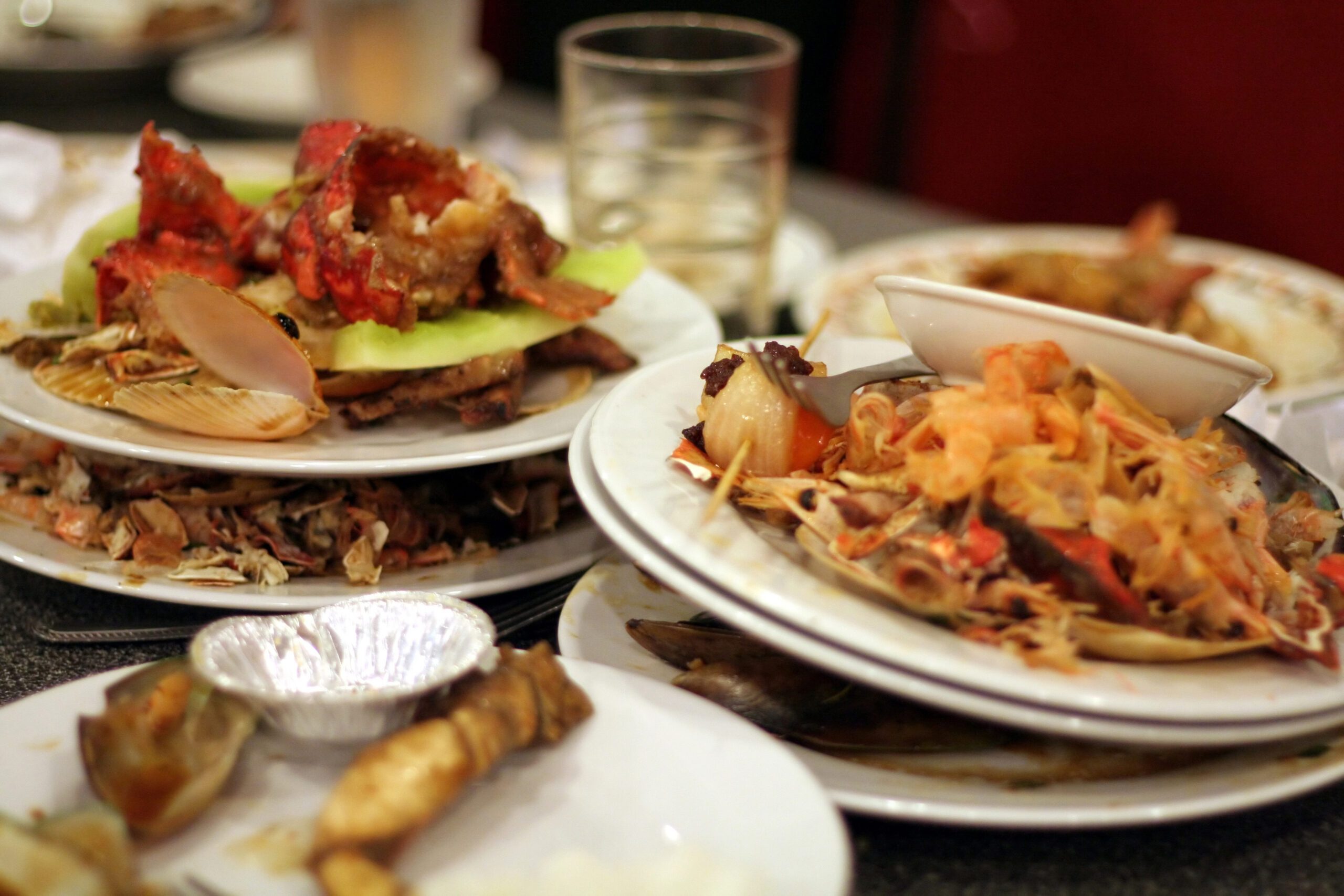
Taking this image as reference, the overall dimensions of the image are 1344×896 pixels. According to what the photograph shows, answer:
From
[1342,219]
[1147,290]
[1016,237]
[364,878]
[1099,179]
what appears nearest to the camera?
[364,878]

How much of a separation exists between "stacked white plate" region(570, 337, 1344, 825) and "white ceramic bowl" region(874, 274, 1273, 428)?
0.22m

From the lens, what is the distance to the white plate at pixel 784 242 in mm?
2051

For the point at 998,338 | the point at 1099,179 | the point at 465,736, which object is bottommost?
the point at 1099,179

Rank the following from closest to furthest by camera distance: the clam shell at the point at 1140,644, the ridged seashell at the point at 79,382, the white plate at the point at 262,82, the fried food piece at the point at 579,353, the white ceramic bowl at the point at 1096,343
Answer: the clam shell at the point at 1140,644
the white ceramic bowl at the point at 1096,343
the ridged seashell at the point at 79,382
the fried food piece at the point at 579,353
the white plate at the point at 262,82

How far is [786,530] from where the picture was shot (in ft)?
2.93

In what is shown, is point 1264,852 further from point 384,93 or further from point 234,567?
point 384,93

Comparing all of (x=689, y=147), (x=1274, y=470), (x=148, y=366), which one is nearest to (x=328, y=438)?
(x=148, y=366)

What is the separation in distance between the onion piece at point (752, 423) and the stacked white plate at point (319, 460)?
0.63 feet

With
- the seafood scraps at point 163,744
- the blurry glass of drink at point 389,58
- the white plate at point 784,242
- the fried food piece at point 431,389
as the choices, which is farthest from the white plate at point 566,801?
the blurry glass of drink at point 389,58

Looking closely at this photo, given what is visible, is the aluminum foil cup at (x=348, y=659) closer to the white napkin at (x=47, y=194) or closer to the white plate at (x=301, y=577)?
the white plate at (x=301, y=577)

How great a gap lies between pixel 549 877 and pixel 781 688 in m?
0.26

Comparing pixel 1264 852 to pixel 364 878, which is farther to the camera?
pixel 1264 852

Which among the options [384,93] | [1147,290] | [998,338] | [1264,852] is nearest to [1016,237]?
[1147,290]

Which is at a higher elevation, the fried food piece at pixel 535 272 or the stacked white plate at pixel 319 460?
the fried food piece at pixel 535 272
